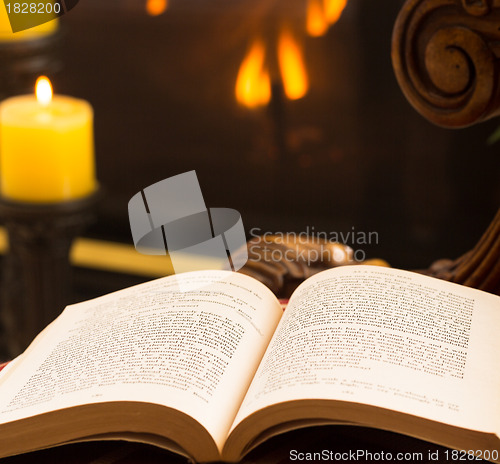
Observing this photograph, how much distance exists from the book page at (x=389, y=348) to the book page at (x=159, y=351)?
0.07ft

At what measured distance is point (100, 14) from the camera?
2.02 meters

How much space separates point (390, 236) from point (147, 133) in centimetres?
65

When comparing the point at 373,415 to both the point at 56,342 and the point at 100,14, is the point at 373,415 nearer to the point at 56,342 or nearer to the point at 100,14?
the point at 56,342

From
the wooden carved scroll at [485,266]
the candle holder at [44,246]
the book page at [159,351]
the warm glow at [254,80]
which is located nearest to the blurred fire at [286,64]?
the warm glow at [254,80]

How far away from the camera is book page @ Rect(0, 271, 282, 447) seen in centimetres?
65

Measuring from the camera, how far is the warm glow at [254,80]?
75.3 inches

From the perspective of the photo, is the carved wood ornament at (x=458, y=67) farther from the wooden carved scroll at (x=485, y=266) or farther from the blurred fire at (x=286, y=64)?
the blurred fire at (x=286, y=64)

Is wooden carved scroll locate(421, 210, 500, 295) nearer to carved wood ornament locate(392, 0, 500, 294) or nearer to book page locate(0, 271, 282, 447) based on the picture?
carved wood ornament locate(392, 0, 500, 294)

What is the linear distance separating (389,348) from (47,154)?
0.63 metres

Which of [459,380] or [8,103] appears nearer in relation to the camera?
[459,380]

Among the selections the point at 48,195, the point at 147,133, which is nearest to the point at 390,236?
the point at 147,133

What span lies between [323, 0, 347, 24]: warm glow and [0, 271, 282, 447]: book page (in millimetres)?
1120

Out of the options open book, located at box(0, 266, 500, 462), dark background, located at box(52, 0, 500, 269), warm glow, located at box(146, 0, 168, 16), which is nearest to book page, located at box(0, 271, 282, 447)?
open book, located at box(0, 266, 500, 462)

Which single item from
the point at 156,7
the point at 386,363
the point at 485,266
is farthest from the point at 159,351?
the point at 156,7
